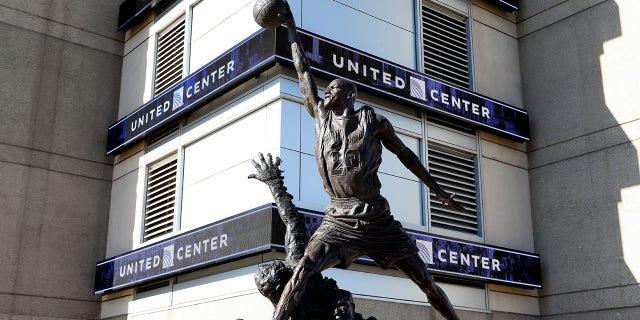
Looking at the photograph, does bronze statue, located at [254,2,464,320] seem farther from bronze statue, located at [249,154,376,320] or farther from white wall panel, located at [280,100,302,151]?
white wall panel, located at [280,100,302,151]

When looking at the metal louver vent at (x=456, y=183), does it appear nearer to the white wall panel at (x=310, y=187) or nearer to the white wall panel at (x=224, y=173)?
the white wall panel at (x=310, y=187)

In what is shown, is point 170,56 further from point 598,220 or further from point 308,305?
point 308,305

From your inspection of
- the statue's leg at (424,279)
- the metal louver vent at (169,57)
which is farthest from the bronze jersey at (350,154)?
the metal louver vent at (169,57)

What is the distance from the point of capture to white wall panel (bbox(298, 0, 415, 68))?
14672mm

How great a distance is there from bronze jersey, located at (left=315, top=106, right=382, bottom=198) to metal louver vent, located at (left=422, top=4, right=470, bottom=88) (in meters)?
10.5

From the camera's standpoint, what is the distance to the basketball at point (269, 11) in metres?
6.96

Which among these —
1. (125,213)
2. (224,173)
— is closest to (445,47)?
(224,173)

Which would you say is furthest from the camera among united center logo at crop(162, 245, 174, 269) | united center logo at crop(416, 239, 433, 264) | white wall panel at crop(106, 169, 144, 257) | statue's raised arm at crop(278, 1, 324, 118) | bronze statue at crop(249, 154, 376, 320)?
white wall panel at crop(106, 169, 144, 257)

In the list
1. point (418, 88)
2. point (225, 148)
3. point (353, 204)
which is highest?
point (418, 88)

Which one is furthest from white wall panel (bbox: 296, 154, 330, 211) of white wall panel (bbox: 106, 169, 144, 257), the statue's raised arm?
the statue's raised arm

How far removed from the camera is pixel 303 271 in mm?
5789

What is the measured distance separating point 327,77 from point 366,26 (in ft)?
5.84

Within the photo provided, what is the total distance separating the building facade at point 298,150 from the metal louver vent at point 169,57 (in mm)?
59

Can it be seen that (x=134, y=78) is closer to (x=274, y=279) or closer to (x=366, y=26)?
(x=366, y=26)
